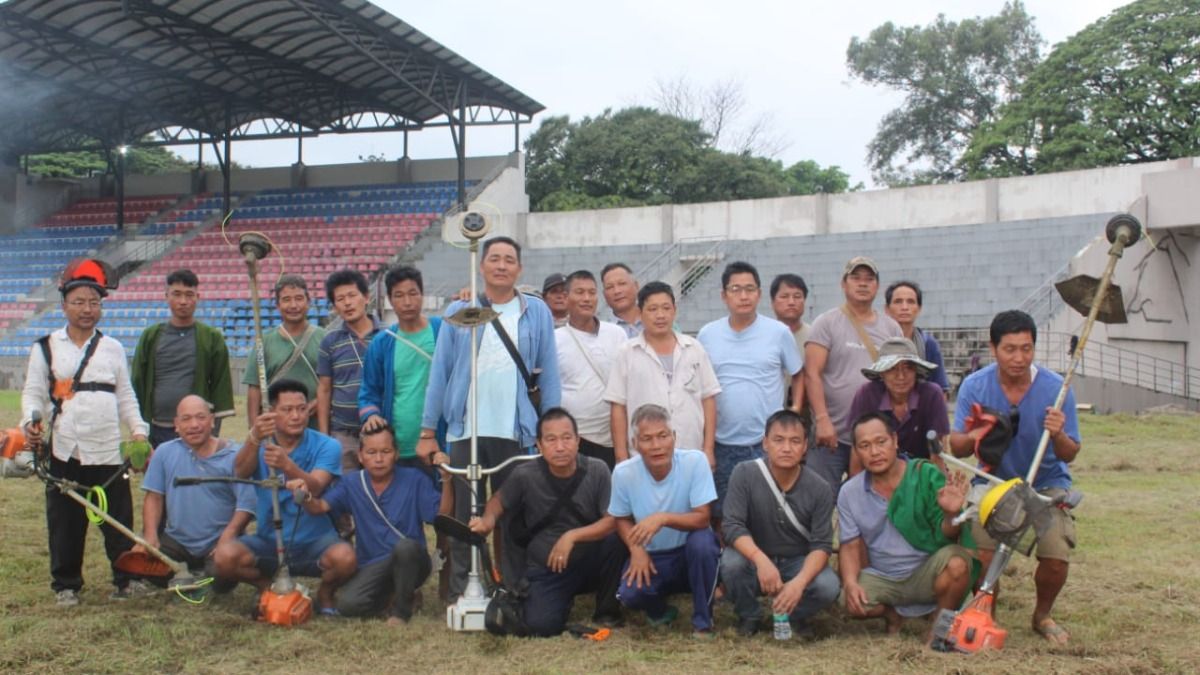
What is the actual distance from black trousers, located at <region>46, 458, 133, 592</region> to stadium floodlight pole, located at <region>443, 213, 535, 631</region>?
1.77m

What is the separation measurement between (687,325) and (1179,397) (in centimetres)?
788

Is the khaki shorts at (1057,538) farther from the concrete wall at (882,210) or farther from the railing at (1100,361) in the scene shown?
the concrete wall at (882,210)

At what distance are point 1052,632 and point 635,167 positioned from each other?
2888 centimetres

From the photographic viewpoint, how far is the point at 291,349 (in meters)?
5.66

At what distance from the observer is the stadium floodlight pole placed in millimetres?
4309

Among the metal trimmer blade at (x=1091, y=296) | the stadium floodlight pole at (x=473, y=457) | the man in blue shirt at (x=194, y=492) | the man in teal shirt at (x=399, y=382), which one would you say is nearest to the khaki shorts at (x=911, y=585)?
the metal trimmer blade at (x=1091, y=296)

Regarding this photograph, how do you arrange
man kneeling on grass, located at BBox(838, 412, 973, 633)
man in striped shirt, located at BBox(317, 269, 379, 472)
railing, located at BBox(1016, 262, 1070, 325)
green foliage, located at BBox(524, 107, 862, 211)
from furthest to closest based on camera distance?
green foliage, located at BBox(524, 107, 862, 211) < railing, located at BBox(1016, 262, 1070, 325) < man in striped shirt, located at BBox(317, 269, 379, 472) < man kneeling on grass, located at BBox(838, 412, 973, 633)

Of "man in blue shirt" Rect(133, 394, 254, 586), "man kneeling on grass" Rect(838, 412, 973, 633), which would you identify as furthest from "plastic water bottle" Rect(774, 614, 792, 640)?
"man in blue shirt" Rect(133, 394, 254, 586)

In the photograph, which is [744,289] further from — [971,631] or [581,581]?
[971,631]

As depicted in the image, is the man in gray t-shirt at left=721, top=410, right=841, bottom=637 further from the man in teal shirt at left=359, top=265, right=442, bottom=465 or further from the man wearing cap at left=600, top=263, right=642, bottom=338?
the man in teal shirt at left=359, top=265, right=442, bottom=465

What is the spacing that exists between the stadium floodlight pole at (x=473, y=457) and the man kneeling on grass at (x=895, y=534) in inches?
56.4

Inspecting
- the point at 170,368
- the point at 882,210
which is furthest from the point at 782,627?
the point at 882,210

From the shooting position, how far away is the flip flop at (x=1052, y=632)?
410 cm

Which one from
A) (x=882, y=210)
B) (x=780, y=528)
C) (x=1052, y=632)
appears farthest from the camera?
(x=882, y=210)
